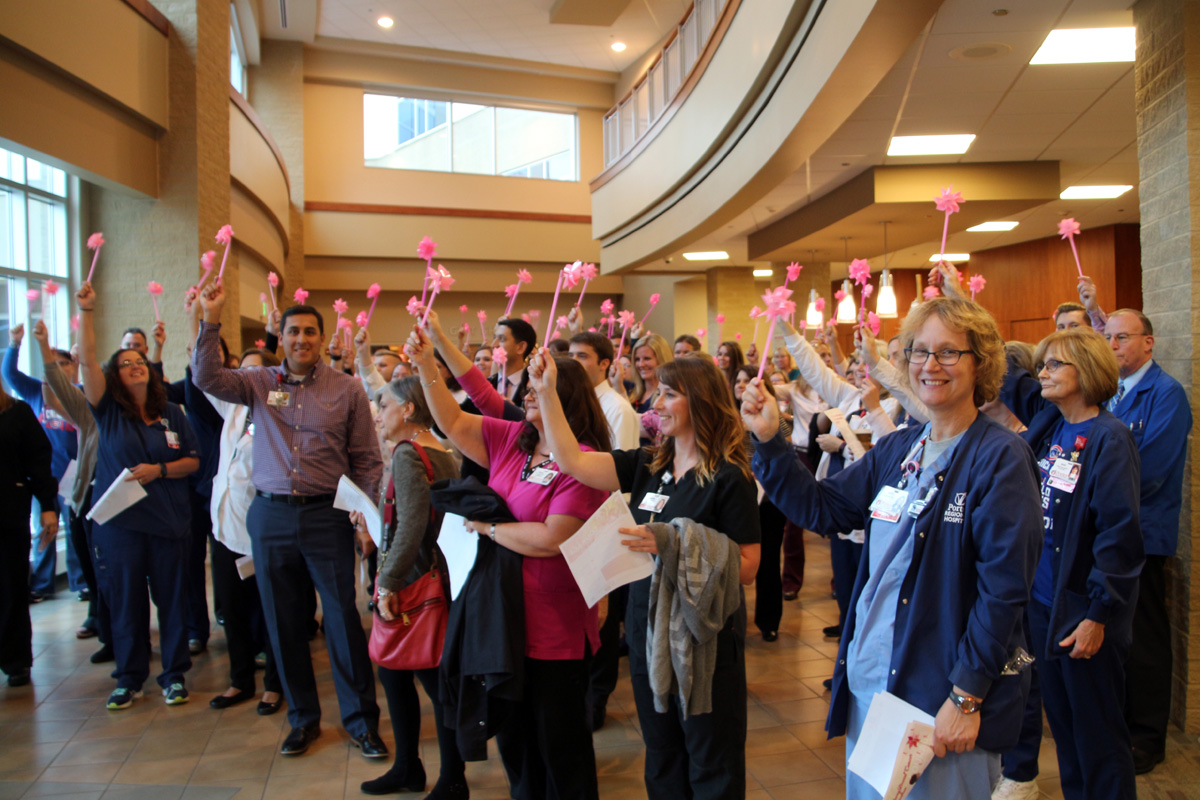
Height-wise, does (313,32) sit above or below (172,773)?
above

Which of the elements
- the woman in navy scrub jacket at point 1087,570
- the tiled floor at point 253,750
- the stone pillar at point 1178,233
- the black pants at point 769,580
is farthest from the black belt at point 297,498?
the stone pillar at point 1178,233

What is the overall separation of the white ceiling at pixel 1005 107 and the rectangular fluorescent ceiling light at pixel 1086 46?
0.08 meters

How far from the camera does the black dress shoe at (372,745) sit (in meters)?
3.22

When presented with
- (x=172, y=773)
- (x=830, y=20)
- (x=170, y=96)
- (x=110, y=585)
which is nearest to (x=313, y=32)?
(x=170, y=96)

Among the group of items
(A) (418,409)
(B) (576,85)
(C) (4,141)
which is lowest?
(A) (418,409)

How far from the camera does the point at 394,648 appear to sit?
9.02 feet

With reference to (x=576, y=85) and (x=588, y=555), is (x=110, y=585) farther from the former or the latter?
(x=576, y=85)

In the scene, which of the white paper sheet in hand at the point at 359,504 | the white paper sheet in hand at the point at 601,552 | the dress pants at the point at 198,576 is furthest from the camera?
the dress pants at the point at 198,576

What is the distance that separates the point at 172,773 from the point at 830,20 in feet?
16.8

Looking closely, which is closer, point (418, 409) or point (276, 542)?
point (418, 409)

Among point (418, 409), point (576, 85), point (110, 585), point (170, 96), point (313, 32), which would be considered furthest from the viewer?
point (576, 85)

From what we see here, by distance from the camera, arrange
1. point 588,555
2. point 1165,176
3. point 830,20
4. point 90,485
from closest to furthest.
→ point 588,555
point 1165,176
point 90,485
point 830,20

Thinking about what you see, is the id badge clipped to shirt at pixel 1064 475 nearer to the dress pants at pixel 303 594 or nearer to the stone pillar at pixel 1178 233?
the stone pillar at pixel 1178 233

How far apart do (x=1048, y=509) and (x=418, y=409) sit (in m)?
2.20
